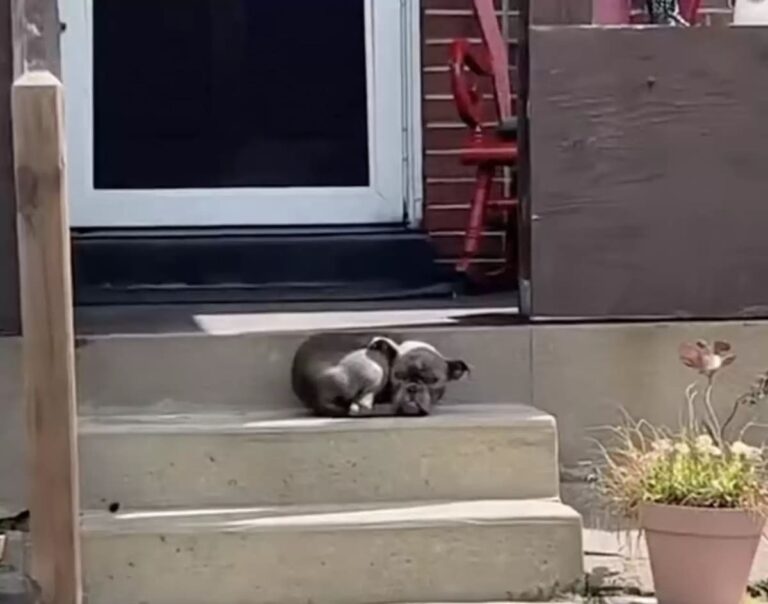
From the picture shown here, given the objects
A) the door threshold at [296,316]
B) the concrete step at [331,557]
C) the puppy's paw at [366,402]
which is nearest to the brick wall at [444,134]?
the door threshold at [296,316]

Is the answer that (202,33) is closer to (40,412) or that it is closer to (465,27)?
(465,27)

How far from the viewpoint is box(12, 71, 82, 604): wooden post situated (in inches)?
105

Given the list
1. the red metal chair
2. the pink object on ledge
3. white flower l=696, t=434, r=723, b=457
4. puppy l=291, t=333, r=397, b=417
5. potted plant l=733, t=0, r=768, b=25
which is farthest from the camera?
the red metal chair

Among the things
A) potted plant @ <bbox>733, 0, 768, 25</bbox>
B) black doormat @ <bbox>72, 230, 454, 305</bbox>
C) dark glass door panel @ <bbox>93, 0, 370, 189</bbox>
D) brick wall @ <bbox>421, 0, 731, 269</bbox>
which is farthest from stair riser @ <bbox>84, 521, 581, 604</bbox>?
dark glass door panel @ <bbox>93, 0, 370, 189</bbox>

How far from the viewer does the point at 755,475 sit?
2.82 m

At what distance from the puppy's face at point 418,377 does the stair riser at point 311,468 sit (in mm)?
120

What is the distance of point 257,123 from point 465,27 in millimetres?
776

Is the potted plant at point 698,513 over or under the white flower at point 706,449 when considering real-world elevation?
under

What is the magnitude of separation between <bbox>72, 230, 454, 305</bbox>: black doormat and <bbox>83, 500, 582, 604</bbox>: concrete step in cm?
163

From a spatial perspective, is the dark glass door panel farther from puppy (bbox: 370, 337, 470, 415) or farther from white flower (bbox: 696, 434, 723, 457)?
white flower (bbox: 696, 434, 723, 457)

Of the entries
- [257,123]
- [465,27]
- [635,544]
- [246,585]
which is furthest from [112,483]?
[465,27]

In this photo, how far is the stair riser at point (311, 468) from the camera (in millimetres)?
3055

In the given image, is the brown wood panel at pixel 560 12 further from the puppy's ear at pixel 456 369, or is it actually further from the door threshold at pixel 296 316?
the puppy's ear at pixel 456 369

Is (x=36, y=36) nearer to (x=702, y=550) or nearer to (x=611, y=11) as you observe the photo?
(x=702, y=550)
